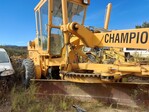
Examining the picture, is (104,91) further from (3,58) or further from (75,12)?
(3,58)

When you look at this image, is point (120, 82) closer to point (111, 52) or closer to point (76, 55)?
point (76, 55)

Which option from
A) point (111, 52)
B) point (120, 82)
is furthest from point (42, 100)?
point (111, 52)

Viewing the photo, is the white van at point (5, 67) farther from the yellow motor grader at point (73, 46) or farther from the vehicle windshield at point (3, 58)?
the yellow motor grader at point (73, 46)

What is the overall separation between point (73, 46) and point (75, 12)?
1.50 metres

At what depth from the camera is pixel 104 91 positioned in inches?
243

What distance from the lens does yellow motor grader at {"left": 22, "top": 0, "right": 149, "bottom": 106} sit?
17.5ft

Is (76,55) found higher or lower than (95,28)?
lower

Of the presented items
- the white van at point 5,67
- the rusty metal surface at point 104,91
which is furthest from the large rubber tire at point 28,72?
the white van at point 5,67

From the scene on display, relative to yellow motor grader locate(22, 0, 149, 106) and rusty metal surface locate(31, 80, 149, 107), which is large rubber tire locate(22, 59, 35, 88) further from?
rusty metal surface locate(31, 80, 149, 107)

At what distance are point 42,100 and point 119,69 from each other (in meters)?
2.35

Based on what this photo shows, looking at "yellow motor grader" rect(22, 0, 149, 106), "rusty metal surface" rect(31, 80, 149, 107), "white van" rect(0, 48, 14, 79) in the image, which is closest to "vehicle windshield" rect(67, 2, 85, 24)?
"yellow motor grader" rect(22, 0, 149, 106)

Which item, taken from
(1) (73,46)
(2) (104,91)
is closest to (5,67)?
(1) (73,46)

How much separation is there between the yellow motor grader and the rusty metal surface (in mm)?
166

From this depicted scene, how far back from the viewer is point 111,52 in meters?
10.3
